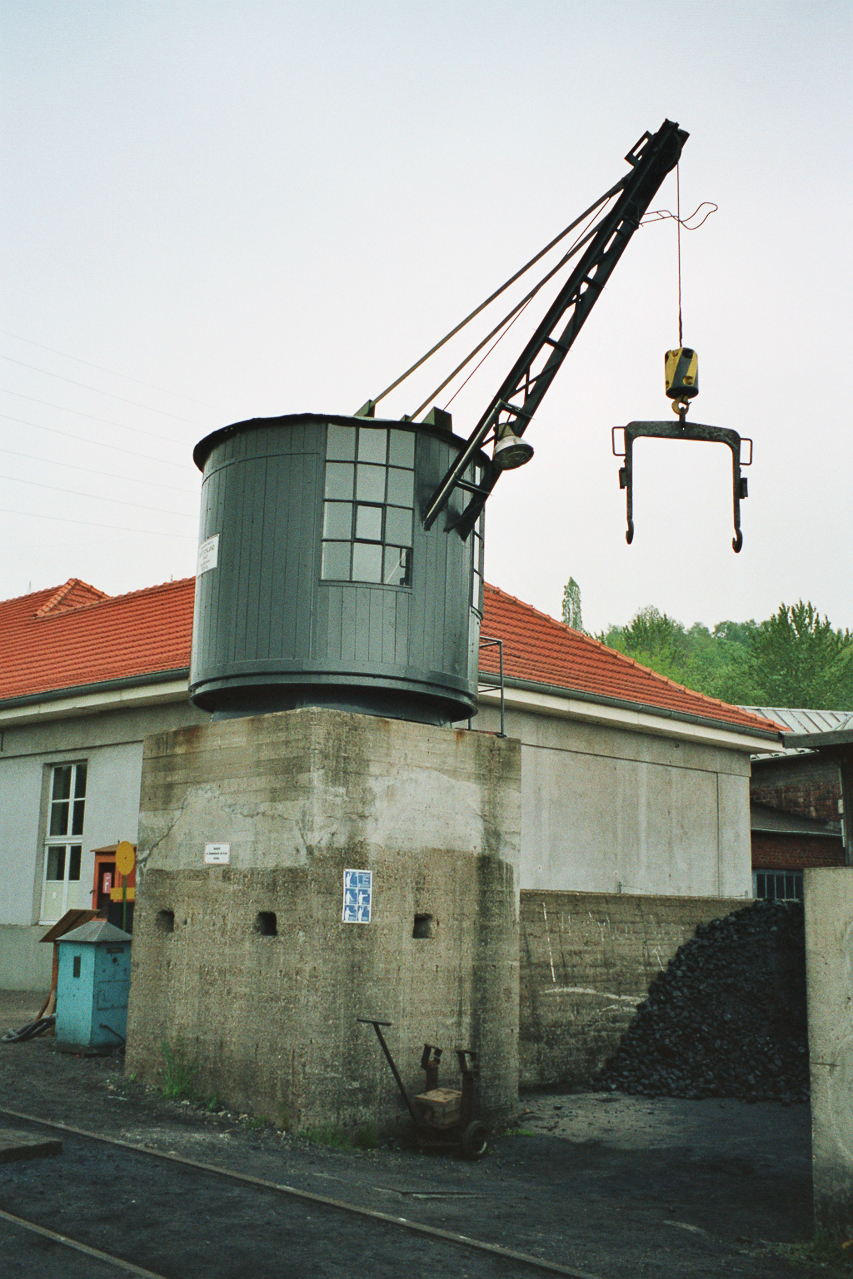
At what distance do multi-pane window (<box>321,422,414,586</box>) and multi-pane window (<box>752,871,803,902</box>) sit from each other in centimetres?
1605

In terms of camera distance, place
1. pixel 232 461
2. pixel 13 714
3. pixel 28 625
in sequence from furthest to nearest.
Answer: pixel 28 625
pixel 13 714
pixel 232 461

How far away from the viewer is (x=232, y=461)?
416 inches

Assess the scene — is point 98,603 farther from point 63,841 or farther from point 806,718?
point 806,718

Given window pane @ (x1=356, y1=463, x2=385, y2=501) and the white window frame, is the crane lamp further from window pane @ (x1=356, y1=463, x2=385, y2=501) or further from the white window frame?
the white window frame

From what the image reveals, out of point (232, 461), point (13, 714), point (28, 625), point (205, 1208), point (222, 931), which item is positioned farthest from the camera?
point (28, 625)

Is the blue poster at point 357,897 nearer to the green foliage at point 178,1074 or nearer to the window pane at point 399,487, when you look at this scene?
the green foliage at point 178,1074

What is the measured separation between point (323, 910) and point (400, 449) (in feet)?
13.4

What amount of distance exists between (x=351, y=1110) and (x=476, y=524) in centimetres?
541

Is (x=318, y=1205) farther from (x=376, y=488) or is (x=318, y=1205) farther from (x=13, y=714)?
(x=13, y=714)

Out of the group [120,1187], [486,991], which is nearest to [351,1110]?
[486,991]

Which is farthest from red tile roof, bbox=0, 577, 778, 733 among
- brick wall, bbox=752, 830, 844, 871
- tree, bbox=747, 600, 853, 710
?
tree, bbox=747, 600, 853, 710

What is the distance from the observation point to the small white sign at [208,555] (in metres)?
10.6

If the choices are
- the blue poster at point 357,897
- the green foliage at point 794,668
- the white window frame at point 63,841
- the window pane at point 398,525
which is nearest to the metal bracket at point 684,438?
the window pane at point 398,525

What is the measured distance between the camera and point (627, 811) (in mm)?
18266
